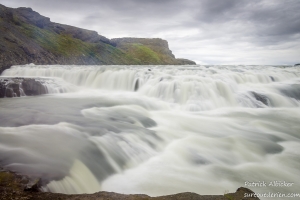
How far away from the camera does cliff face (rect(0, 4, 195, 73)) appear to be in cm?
3053

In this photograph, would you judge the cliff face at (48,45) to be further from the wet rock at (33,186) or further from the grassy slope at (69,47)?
the wet rock at (33,186)

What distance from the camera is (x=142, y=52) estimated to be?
359ft

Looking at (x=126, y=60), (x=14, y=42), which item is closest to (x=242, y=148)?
(x=14, y=42)

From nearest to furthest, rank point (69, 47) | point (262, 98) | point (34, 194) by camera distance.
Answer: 1. point (34, 194)
2. point (262, 98)
3. point (69, 47)

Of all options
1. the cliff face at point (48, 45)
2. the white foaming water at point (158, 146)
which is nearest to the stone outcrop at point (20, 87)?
the white foaming water at point (158, 146)

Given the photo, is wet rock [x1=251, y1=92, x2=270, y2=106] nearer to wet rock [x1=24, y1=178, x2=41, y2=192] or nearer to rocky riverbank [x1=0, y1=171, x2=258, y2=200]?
rocky riverbank [x1=0, y1=171, x2=258, y2=200]

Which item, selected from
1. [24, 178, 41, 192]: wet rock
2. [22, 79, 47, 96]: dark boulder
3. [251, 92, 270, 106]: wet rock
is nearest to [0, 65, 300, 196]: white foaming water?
[24, 178, 41, 192]: wet rock

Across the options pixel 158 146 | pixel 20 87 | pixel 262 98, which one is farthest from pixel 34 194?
pixel 262 98

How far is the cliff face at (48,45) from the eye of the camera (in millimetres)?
30531

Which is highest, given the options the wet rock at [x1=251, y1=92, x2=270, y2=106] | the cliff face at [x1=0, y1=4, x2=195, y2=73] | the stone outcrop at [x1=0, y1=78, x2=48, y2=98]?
the cliff face at [x1=0, y1=4, x2=195, y2=73]

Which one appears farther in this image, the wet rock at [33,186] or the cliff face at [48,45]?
the cliff face at [48,45]

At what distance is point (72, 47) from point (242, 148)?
60670 millimetres

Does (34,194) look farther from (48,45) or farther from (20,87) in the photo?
(48,45)

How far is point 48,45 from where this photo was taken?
49938 mm
